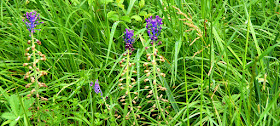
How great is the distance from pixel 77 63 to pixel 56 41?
14.1 inches

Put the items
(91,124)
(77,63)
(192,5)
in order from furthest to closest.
Answer: (192,5) → (77,63) → (91,124)

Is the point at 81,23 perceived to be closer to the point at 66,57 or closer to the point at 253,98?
the point at 66,57

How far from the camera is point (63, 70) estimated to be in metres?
2.72

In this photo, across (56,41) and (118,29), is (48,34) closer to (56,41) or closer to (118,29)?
(56,41)

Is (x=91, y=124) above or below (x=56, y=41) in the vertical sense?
below

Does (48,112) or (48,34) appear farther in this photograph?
(48,34)

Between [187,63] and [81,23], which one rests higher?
[81,23]

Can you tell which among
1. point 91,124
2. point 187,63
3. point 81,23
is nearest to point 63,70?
point 81,23

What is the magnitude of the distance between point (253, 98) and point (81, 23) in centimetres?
172

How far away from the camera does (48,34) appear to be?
112 inches

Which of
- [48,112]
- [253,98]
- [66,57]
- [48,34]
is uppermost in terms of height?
[48,34]

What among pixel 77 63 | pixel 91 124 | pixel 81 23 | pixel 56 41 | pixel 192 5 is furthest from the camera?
pixel 192 5

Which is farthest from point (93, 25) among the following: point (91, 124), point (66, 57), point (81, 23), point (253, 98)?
point (253, 98)

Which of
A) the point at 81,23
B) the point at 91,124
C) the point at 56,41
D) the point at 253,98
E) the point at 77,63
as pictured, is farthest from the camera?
the point at 81,23
